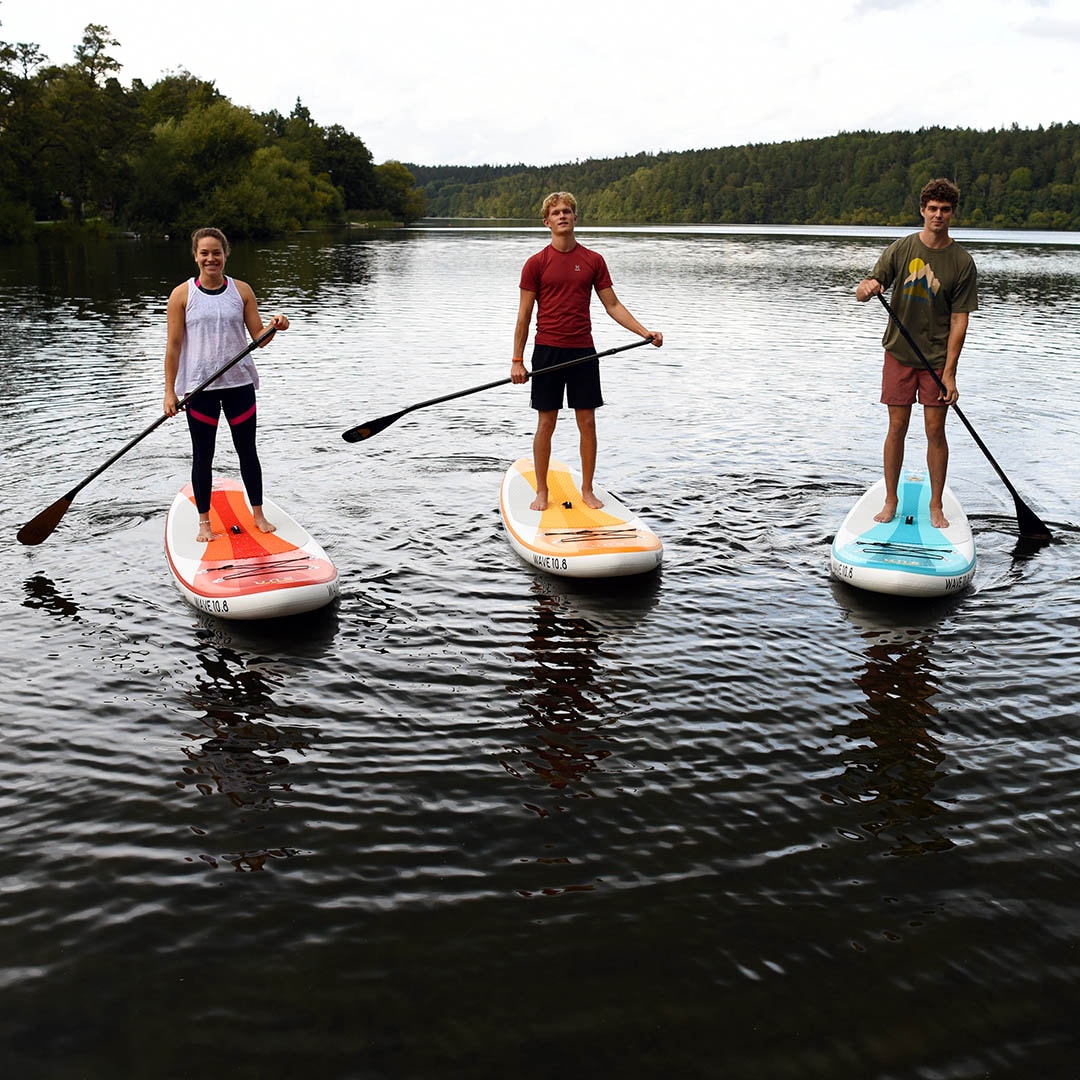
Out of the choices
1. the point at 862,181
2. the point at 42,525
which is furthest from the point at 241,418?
the point at 862,181

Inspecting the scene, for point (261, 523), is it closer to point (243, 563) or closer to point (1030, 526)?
point (243, 563)

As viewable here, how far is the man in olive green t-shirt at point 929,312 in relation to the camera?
7.25 m

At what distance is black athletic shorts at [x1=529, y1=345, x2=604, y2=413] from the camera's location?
7.92 m

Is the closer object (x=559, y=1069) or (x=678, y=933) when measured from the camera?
(x=559, y=1069)

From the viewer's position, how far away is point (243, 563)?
277 inches

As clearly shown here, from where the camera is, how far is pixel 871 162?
154 metres

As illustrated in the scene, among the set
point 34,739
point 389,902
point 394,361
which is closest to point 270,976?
point 389,902

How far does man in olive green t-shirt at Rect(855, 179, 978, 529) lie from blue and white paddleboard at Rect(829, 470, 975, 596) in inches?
8.5

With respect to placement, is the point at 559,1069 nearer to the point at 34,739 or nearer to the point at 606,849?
the point at 606,849

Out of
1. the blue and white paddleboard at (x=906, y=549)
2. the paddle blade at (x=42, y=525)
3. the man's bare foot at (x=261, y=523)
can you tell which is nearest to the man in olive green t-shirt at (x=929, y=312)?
the blue and white paddleboard at (x=906, y=549)

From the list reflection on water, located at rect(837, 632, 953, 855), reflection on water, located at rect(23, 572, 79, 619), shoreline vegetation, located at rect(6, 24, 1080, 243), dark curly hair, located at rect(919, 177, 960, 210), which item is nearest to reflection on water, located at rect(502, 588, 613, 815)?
reflection on water, located at rect(837, 632, 953, 855)

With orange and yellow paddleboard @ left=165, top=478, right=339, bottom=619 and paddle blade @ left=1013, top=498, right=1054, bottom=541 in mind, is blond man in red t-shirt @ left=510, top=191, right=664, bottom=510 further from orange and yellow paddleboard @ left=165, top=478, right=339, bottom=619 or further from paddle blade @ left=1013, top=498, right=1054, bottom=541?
paddle blade @ left=1013, top=498, right=1054, bottom=541

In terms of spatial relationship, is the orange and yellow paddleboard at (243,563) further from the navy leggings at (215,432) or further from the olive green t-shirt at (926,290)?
the olive green t-shirt at (926,290)

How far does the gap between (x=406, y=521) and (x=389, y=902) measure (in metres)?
5.28
